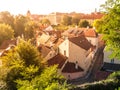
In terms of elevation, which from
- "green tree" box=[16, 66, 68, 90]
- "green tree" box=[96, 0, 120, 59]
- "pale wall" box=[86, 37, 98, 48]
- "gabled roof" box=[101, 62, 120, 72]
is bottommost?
"gabled roof" box=[101, 62, 120, 72]

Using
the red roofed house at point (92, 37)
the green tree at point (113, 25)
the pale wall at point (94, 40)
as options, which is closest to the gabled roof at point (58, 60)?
the red roofed house at point (92, 37)

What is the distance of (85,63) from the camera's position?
39594mm

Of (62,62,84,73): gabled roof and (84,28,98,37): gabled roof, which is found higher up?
(84,28,98,37): gabled roof

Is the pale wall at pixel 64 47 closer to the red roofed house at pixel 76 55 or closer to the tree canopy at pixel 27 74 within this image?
the red roofed house at pixel 76 55

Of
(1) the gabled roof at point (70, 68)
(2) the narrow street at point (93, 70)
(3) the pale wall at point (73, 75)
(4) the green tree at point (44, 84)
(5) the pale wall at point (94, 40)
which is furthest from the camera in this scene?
(5) the pale wall at point (94, 40)

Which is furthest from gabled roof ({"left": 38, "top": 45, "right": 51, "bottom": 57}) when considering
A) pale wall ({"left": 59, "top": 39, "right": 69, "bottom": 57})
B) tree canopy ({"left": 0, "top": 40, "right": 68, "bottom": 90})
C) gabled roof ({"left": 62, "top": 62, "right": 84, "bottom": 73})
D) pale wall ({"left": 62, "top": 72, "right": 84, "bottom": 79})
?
tree canopy ({"left": 0, "top": 40, "right": 68, "bottom": 90})

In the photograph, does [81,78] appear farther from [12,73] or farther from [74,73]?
[12,73]

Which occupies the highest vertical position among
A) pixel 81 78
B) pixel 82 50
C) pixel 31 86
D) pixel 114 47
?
pixel 114 47

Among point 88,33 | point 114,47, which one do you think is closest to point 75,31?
point 88,33

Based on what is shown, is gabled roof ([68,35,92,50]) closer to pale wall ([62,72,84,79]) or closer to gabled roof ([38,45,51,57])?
gabled roof ([38,45,51,57])

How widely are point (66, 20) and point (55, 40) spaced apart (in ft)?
134

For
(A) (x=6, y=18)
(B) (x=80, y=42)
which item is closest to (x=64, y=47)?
(B) (x=80, y=42)

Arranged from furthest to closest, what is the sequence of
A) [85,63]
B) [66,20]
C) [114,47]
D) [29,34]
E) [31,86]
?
[66,20] → [29,34] → [85,63] → [114,47] → [31,86]

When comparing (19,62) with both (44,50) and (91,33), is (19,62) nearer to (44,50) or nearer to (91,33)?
(44,50)
